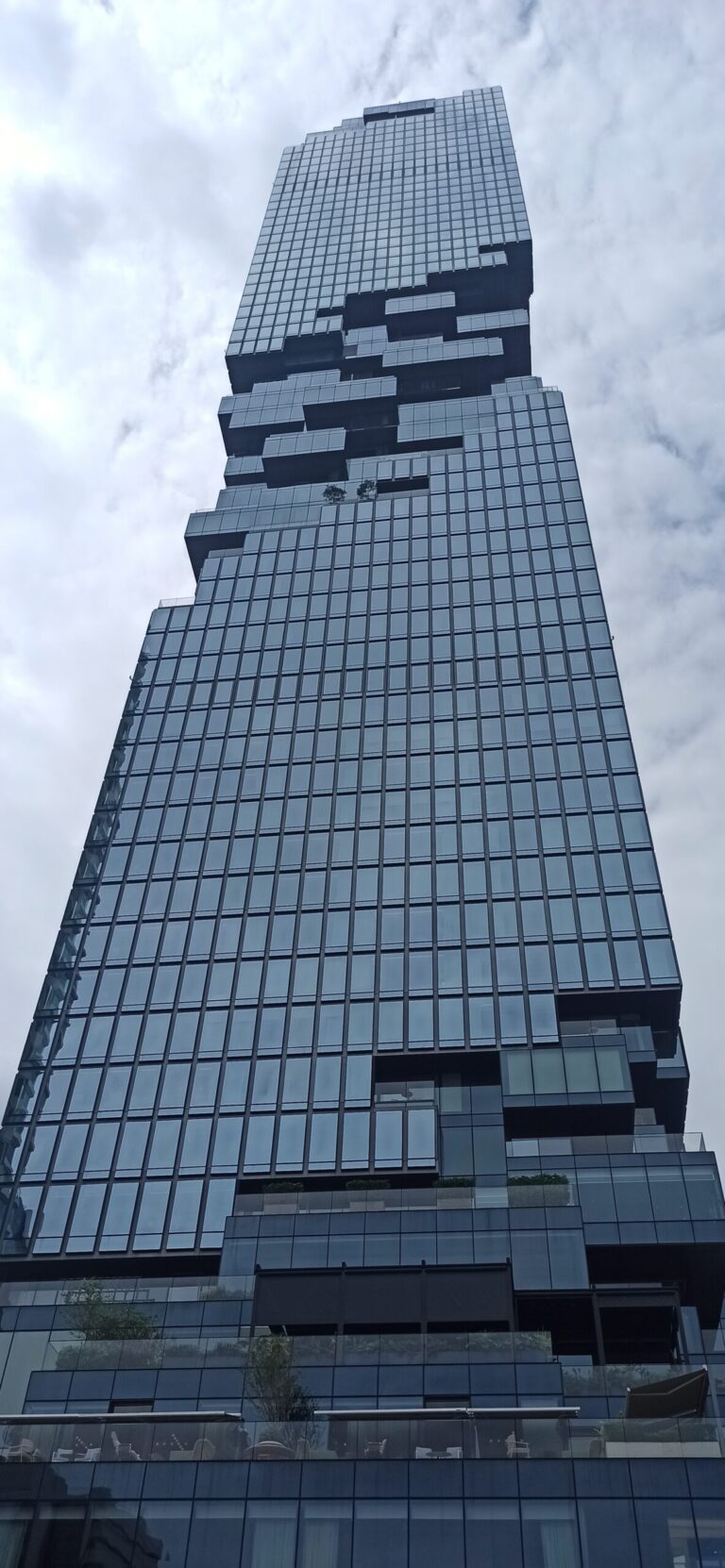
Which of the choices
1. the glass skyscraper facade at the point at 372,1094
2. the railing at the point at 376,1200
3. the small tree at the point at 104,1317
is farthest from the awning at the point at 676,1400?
the small tree at the point at 104,1317

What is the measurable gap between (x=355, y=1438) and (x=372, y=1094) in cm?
3297

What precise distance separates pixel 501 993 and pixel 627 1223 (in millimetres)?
18175

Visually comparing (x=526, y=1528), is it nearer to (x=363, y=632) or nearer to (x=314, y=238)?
(x=363, y=632)

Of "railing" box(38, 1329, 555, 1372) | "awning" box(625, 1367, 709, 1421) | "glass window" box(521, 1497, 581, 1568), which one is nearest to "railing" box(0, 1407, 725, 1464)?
"awning" box(625, 1367, 709, 1421)

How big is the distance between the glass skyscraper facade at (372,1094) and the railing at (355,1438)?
0.12 metres

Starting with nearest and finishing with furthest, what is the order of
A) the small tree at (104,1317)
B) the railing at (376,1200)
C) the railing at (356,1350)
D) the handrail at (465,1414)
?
1. the handrail at (465,1414)
2. the railing at (356,1350)
3. the small tree at (104,1317)
4. the railing at (376,1200)

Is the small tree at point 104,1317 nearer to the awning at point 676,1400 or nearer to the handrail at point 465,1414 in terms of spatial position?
the handrail at point 465,1414

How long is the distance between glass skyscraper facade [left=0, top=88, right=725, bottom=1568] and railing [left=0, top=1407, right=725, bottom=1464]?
0.38ft

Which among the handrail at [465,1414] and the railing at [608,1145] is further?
the railing at [608,1145]

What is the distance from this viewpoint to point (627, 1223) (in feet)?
203

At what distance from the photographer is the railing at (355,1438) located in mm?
39781

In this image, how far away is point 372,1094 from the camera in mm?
73250

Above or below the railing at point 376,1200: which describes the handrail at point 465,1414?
below

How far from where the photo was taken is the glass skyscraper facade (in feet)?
132
